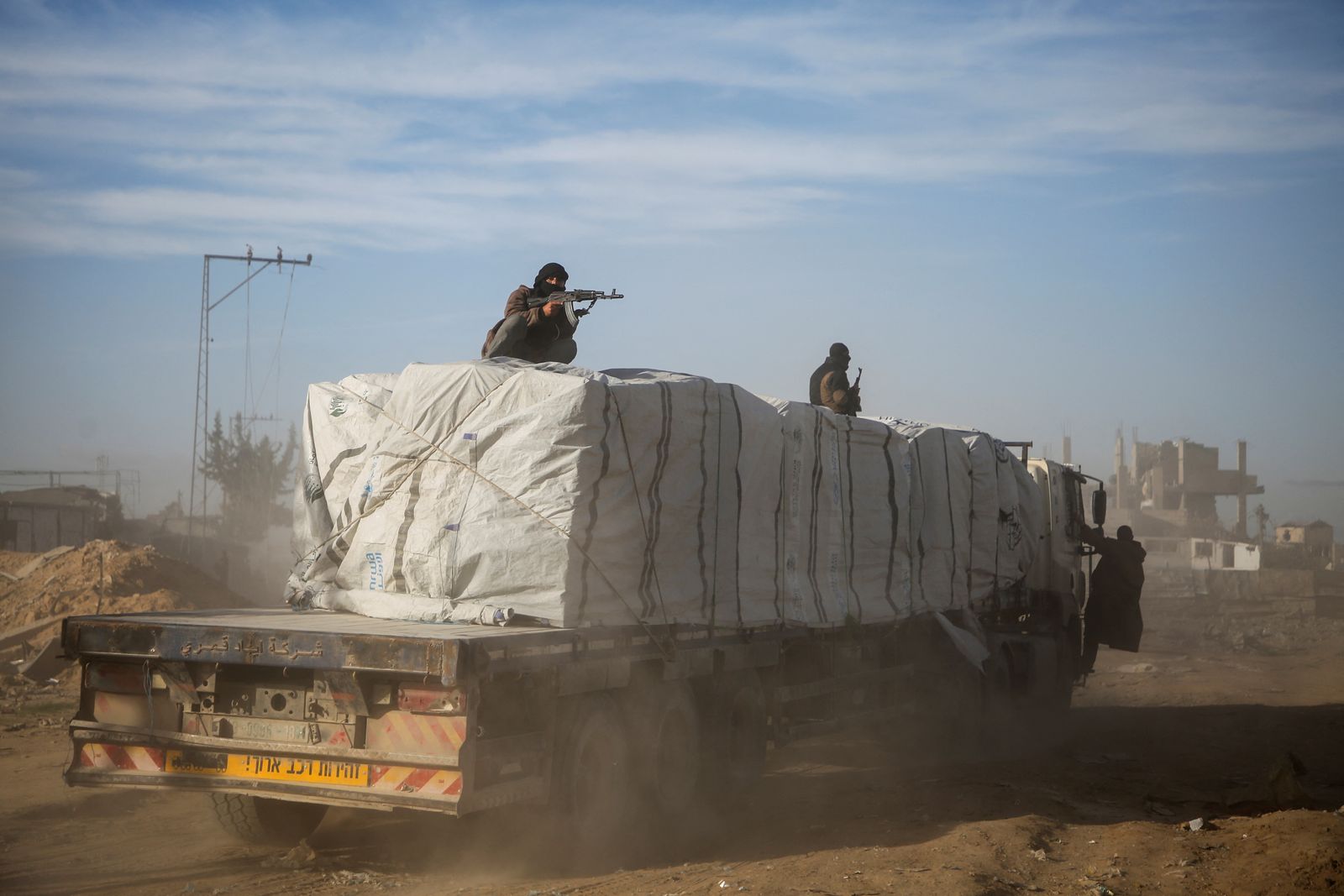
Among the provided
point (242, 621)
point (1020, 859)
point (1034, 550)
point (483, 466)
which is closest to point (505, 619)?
point (483, 466)

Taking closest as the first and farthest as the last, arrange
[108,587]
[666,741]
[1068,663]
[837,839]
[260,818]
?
1. [260,818]
2. [837,839]
3. [666,741]
4. [1068,663]
5. [108,587]

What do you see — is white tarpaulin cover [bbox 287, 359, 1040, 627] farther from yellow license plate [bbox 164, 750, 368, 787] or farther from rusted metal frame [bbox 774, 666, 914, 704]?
yellow license plate [bbox 164, 750, 368, 787]

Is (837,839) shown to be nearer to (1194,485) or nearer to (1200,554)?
(1200,554)

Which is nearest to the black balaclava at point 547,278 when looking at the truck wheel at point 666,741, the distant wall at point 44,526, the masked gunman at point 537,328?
the masked gunman at point 537,328

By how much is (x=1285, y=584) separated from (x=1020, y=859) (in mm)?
29860

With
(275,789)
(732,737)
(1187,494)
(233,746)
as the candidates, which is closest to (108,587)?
(732,737)

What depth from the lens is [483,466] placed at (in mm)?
6457

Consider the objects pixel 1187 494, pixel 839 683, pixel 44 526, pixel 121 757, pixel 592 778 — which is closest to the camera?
pixel 121 757

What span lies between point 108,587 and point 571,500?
1306cm

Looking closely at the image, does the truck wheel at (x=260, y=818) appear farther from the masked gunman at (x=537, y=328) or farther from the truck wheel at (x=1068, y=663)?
the truck wheel at (x=1068, y=663)

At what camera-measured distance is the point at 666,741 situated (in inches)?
284

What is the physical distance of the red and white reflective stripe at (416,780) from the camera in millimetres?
5340

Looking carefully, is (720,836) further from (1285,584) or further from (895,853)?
(1285,584)

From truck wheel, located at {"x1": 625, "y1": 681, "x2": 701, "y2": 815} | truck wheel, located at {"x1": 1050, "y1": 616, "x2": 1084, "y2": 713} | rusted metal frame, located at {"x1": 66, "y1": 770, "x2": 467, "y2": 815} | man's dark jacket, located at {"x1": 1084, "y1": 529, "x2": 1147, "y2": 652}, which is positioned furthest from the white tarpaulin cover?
man's dark jacket, located at {"x1": 1084, "y1": 529, "x2": 1147, "y2": 652}
